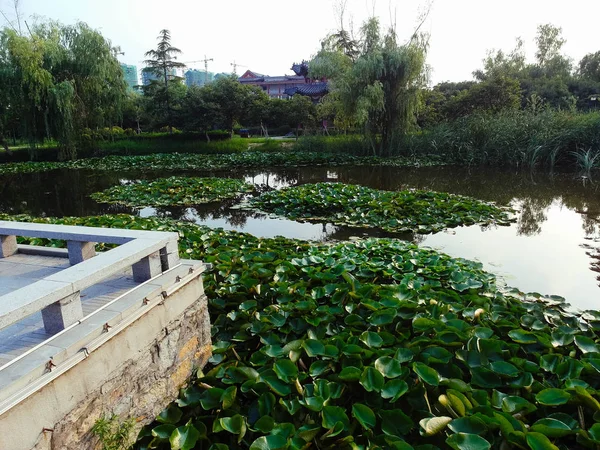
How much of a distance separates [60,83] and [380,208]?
12.3 metres

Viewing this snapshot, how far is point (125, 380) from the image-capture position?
163cm

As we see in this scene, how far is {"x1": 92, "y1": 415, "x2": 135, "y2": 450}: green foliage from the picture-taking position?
4.94ft

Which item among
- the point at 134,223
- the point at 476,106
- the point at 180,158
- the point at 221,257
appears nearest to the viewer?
the point at 221,257

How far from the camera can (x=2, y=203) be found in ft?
28.0

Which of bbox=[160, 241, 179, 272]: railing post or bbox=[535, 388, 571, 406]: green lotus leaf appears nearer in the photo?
bbox=[535, 388, 571, 406]: green lotus leaf

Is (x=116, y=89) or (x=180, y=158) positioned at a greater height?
(x=116, y=89)

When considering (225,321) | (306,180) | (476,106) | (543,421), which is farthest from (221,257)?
(476,106)

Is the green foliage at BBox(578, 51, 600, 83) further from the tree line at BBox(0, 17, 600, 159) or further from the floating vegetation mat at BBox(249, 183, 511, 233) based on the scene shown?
the floating vegetation mat at BBox(249, 183, 511, 233)

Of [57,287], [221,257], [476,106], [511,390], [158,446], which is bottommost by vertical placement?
[158,446]

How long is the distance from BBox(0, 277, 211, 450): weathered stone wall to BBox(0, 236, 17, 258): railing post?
110 centimetres

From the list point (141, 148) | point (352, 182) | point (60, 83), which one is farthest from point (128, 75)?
point (352, 182)

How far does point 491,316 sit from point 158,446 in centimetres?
196

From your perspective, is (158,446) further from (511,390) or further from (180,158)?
(180,158)

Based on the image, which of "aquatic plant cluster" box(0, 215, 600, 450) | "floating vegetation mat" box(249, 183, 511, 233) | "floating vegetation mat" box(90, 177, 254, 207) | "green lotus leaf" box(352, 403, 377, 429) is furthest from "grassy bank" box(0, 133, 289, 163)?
"green lotus leaf" box(352, 403, 377, 429)
